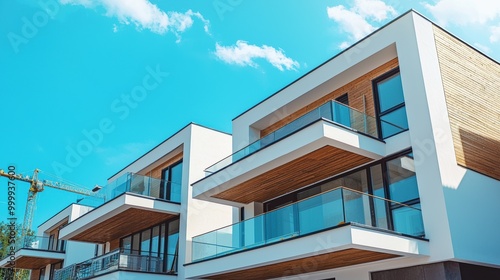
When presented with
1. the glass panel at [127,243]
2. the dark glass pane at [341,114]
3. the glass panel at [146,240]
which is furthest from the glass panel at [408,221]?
the glass panel at [127,243]

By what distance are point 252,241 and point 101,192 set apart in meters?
7.88

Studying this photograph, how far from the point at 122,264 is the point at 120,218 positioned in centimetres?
225

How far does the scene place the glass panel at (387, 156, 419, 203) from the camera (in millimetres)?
9620

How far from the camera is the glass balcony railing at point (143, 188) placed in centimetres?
1539

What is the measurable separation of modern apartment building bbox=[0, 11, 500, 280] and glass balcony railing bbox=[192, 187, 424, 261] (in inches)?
0.9

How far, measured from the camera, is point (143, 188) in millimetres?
15453

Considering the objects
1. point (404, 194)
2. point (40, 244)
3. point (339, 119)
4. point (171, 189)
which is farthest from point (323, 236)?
point (40, 244)

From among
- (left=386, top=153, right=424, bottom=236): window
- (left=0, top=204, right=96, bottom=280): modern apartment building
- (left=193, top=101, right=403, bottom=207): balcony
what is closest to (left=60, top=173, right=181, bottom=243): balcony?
(left=193, top=101, right=403, bottom=207): balcony

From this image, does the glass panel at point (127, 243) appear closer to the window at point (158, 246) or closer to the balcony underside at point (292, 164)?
the window at point (158, 246)

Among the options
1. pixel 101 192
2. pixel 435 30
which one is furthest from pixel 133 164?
pixel 435 30

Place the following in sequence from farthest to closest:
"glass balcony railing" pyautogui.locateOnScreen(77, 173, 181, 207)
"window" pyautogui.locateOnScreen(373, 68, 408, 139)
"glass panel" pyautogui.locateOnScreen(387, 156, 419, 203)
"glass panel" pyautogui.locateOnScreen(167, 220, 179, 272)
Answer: "glass balcony railing" pyautogui.locateOnScreen(77, 173, 181, 207), "glass panel" pyautogui.locateOnScreen(167, 220, 179, 272), "window" pyautogui.locateOnScreen(373, 68, 408, 139), "glass panel" pyautogui.locateOnScreen(387, 156, 419, 203)

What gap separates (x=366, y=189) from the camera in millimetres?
10523

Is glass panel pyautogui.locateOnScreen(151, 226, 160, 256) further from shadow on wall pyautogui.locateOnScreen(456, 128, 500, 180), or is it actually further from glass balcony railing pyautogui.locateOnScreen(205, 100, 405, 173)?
shadow on wall pyautogui.locateOnScreen(456, 128, 500, 180)

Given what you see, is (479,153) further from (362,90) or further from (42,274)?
(42,274)
